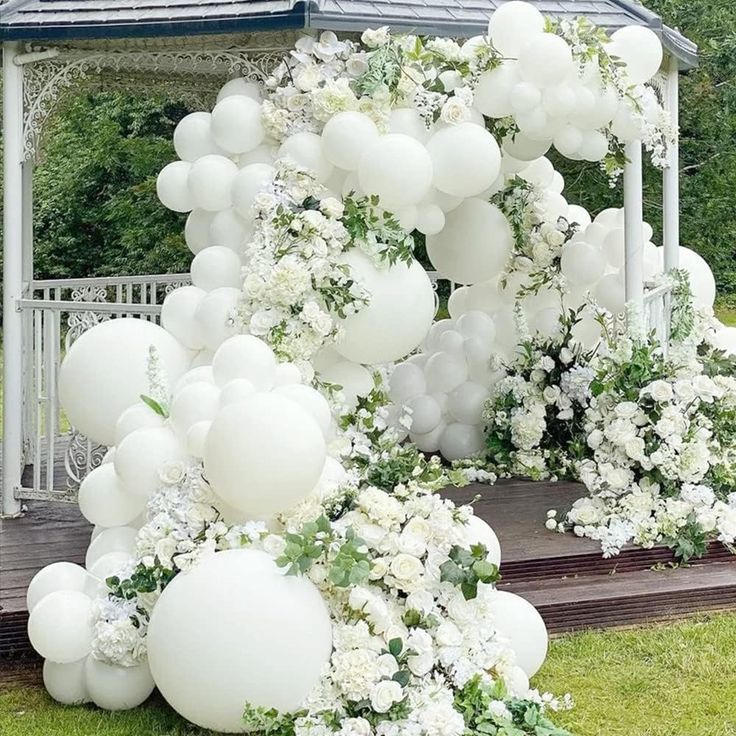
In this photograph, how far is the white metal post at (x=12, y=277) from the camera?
5668mm

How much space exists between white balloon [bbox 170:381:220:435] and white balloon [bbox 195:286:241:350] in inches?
20.3

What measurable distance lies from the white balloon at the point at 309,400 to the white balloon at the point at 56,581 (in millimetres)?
949

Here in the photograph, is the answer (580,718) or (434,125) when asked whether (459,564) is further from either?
(434,125)

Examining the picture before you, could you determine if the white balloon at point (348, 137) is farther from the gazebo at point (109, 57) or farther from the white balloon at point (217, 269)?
the white balloon at point (217, 269)

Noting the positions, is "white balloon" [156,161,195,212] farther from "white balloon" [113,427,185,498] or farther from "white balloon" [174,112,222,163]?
"white balloon" [113,427,185,498]

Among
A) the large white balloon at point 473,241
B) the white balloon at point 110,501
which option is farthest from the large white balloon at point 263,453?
the large white balloon at point 473,241

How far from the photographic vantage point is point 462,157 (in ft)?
15.6

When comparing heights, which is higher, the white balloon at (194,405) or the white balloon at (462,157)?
the white balloon at (462,157)

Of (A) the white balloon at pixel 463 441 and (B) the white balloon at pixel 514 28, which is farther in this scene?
(A) the white balloon at pixel 463 441

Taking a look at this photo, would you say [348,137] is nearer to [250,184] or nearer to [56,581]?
[250,184]

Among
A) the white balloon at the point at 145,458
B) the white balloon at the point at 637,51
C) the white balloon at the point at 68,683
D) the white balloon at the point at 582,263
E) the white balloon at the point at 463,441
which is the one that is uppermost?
the white balloon at the point at 637,51

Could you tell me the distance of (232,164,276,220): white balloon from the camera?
15.7 feet

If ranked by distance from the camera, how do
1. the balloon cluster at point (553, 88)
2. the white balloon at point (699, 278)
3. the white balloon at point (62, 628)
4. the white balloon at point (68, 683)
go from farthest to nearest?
the white balloon at point (699, 278) < the balloon cluster at point (553, 88) < the white balloon at point (68, 683) < the white balloon at point (62, 628)

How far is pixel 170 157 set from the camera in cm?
1702
